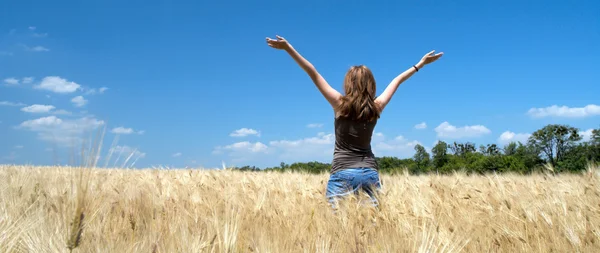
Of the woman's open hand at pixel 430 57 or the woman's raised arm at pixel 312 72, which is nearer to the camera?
the woman's raised arm at pixel 312 72

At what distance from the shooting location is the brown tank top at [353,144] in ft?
10.3

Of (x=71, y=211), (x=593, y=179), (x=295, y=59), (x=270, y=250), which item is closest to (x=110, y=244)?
(x=71, y=211)

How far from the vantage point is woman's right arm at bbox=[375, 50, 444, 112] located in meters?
3.33

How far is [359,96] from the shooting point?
3.10 metres

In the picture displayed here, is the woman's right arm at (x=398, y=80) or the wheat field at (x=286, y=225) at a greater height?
the woman's right arm at (x=398, y=80)

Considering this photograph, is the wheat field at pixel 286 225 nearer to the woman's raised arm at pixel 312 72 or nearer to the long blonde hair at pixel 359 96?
the long blonde hair at pixel 359 96

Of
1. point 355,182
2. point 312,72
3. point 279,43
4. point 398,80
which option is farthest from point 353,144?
point 279,43

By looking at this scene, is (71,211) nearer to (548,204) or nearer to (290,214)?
(290,214)

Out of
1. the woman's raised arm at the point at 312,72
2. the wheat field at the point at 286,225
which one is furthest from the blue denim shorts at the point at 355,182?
the woman's raised arm at the point at 312,72

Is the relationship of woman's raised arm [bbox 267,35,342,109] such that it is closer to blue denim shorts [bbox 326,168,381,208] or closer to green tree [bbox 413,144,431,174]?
blue denim shorts [bbox 326,168,381,208]

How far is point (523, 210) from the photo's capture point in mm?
2432

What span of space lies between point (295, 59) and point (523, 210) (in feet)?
5.90

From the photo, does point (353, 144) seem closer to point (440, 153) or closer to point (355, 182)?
point (355, 182)

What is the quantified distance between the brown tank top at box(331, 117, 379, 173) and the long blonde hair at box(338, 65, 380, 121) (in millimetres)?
62
